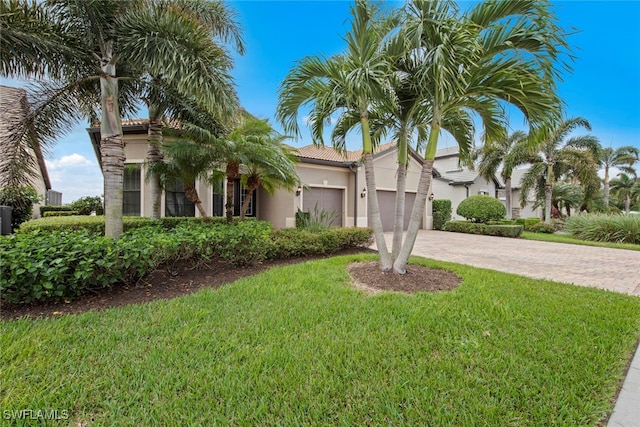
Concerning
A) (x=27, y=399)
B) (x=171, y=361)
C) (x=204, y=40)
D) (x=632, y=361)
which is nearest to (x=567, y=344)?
(x=632, y=361)

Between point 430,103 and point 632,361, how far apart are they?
5.04 meters

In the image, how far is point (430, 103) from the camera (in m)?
5.89

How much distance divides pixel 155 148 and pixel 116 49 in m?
3.05

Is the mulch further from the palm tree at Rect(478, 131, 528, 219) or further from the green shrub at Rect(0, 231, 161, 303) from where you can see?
the palm tree at Rect(478, 131, 528, 219)

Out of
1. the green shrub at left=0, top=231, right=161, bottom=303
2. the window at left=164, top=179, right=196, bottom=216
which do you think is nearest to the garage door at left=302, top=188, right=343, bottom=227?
the window at left=164, top=179, right=196, bottom=216

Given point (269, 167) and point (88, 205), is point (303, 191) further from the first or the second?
point (88, 205)

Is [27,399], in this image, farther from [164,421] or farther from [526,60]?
[526,60]

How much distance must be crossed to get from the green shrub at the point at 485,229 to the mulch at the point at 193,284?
1098 cm

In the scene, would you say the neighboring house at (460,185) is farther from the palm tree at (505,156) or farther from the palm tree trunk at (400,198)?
the palm tree trunk at (400,198)

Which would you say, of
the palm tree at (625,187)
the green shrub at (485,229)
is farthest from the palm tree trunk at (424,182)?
the palm tree at (625,187)

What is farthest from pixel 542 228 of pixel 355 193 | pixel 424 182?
pixel 424 182

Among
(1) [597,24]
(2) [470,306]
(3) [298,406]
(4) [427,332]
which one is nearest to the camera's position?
(3) [298,406]

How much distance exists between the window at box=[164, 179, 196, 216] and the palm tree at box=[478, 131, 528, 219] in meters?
17.6

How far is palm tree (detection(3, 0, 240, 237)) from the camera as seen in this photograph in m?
5.45
